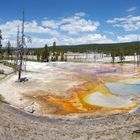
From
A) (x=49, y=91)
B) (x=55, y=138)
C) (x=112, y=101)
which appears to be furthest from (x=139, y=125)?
(x=49, y=91)

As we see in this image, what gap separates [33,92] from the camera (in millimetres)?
45781

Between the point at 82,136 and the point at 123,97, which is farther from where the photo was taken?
the point at 123,97

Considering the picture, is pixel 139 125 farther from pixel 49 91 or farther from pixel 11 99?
pixel 49 91

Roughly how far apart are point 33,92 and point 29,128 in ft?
72.3

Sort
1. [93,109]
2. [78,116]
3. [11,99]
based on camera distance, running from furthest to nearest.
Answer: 1. [11,99]
2. [93,109]
3. [78,116]

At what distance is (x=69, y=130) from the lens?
24594 millimetres

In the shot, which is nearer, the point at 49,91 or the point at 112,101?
the point at 112,101

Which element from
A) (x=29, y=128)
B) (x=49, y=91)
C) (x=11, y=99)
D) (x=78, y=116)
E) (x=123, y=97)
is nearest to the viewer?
(x=29, y=128)

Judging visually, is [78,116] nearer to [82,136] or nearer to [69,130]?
[69,130]

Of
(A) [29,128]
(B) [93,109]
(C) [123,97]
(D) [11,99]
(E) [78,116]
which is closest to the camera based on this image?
(A) [29,128]

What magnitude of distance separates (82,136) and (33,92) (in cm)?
2445

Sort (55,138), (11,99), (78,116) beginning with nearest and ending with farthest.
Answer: (55,138), (78,116), (11,99)

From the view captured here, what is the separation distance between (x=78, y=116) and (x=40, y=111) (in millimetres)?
4616

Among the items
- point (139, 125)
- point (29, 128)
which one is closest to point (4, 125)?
point (29, 128)
